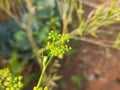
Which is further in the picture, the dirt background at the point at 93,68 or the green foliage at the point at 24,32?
the dirt background at the point at 93,68

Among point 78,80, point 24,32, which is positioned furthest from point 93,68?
point 24,32

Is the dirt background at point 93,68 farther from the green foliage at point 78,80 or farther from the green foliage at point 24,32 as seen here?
the green foliage at point 24,32

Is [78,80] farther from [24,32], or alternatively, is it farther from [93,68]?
[24,32]

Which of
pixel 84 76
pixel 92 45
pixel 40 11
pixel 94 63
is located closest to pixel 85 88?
pixel 84 76

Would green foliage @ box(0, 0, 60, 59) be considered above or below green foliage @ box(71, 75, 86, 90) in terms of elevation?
above

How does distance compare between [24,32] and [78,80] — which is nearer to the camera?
[24,32]

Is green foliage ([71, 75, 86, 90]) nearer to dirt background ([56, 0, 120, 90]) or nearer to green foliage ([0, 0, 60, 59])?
dirt background ([56, 0, 120, 90])

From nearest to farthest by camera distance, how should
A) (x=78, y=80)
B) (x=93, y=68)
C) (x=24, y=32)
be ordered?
(x=24, y=32)
(x=78, y=80)
(x=93, y=68)

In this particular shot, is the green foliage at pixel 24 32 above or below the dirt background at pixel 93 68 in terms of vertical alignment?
above

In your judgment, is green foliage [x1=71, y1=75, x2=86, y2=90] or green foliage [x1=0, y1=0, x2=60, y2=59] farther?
green foliage [x1=71, y1=75, x2=86, y2=90]

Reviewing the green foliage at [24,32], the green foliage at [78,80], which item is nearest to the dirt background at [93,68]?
the green foliage at [78,80]

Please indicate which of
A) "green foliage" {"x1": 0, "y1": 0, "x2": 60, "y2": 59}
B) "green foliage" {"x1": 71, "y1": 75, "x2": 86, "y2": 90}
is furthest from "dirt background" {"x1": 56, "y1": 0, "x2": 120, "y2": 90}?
"green foliage" {"x1": 0, "y1": 0, "x2": 60, "y2": 59}
